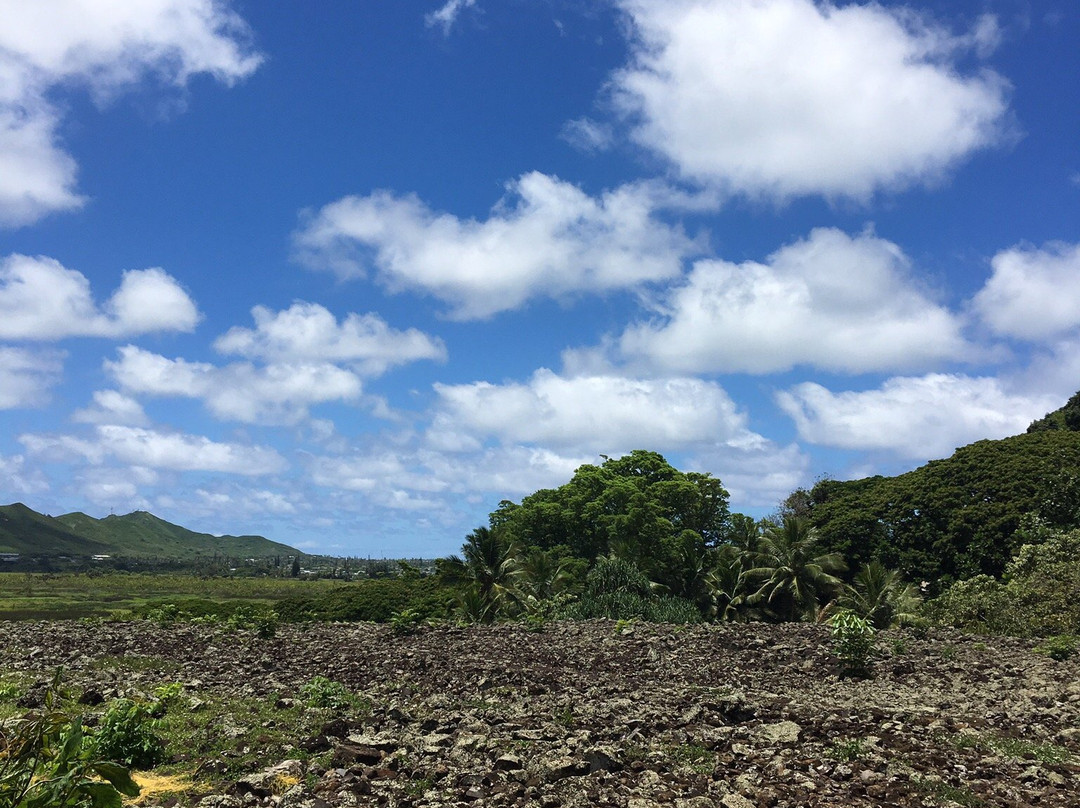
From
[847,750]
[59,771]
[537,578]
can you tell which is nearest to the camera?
[59,771]

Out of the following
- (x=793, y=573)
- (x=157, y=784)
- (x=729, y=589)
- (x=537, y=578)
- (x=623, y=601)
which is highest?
(x=793, y=573)

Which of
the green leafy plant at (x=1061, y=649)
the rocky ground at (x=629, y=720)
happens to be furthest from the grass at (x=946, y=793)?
the green leafy plant at (x=1061, y=649)

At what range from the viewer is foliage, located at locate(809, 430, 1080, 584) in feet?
138

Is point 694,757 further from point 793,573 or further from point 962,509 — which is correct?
point 962,509

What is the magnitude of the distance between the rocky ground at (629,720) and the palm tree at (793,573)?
15.6 metres

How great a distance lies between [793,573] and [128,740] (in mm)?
36949

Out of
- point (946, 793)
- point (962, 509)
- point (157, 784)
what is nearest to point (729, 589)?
point (962, 509)

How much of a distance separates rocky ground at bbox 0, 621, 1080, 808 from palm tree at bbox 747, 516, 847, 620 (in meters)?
15.6

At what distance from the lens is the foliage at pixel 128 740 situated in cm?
1127

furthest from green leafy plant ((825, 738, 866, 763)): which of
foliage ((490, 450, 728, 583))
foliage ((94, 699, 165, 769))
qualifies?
foliage ((490, 450, 728, 583))

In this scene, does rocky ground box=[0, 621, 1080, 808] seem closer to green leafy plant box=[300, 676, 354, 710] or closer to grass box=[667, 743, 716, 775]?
grass box=[667, 743, 716, 775]

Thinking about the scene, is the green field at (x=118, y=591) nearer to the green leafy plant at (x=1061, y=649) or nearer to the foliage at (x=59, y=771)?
the green leafy plant at (x=1061, y=649)

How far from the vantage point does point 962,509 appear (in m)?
45.2

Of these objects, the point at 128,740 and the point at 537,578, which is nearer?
the point at 128,740
